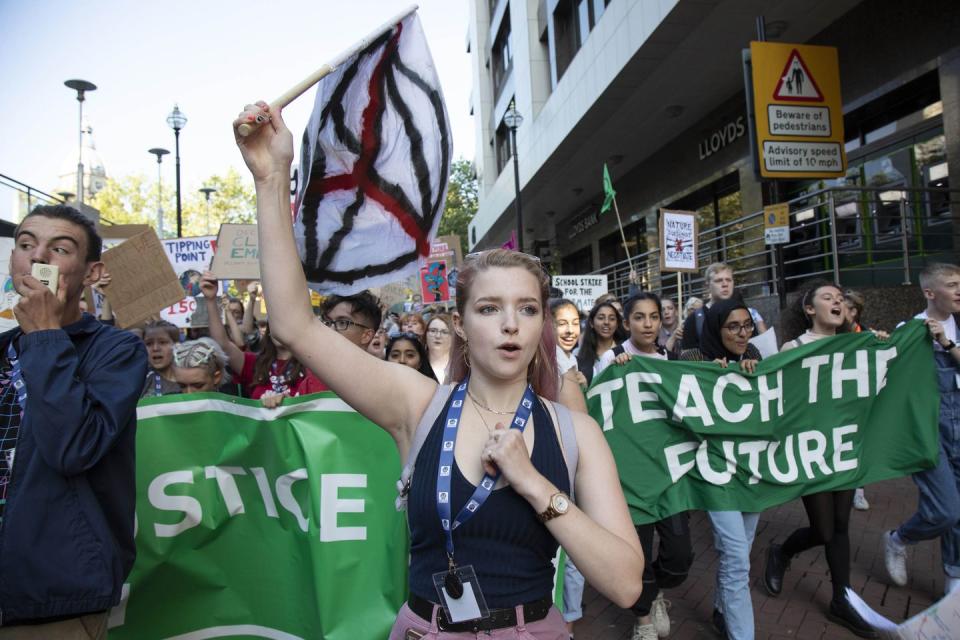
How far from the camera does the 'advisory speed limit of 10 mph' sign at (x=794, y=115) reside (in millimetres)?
9359

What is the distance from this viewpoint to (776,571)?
4754 millimetres

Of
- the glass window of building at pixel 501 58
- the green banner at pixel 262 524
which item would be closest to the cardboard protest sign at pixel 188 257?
the green banner at pixel 262 524

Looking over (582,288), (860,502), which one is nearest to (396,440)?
(860,502)

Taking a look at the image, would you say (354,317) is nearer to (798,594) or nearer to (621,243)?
(798,594)

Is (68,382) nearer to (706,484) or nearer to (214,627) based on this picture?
(214,627)

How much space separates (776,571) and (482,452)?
393cm

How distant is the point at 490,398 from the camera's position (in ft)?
6.19

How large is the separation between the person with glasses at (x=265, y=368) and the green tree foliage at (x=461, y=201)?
41.9 m

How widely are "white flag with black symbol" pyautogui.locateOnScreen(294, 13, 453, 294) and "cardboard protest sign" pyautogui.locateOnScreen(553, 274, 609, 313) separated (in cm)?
896

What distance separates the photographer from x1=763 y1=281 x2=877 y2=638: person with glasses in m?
4.27

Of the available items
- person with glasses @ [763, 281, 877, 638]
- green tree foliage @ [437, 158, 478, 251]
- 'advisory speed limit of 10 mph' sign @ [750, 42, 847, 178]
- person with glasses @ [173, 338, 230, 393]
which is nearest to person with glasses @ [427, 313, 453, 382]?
person with glasses @ [173, 338, 230, 393]

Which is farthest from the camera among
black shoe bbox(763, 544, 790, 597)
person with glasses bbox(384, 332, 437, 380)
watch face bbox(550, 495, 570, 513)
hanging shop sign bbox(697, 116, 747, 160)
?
hanging shop sign bbox(697, 116, 747, 160)

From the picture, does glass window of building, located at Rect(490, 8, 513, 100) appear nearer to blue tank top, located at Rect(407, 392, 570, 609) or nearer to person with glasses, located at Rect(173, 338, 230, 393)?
person with glasses, located at Rect(173, 338, 230, 393)

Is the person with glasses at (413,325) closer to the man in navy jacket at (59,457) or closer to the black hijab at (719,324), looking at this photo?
the black hijab at (719,324)
